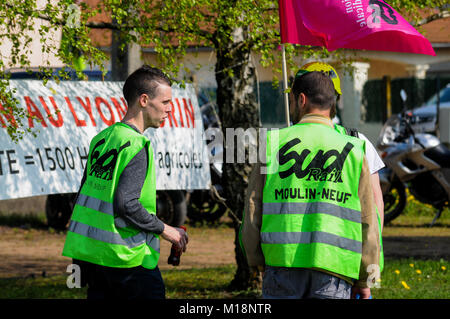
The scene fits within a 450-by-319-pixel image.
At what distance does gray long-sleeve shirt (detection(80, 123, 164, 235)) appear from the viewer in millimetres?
4172

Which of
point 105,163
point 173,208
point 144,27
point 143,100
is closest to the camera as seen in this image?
point 105,163

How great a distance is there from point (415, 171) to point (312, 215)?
899cm

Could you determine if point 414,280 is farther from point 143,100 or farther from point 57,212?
point 57,212

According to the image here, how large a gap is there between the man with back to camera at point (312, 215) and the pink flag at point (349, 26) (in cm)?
202

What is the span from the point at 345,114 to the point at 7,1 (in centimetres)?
1253

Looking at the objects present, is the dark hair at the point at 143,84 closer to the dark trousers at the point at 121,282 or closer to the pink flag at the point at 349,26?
the dark trousers at the point at 121,282

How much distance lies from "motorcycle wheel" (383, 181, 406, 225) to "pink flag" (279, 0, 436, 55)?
7.03 metres

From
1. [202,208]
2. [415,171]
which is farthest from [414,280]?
[202,208]

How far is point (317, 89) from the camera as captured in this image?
4.01 metres

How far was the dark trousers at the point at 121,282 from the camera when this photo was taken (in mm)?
4320

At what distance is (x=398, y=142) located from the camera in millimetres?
13031

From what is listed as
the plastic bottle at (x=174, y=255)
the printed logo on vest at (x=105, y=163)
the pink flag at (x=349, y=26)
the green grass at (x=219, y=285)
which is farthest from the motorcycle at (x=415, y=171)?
the printed logo on vest at (x=105, y=163)
